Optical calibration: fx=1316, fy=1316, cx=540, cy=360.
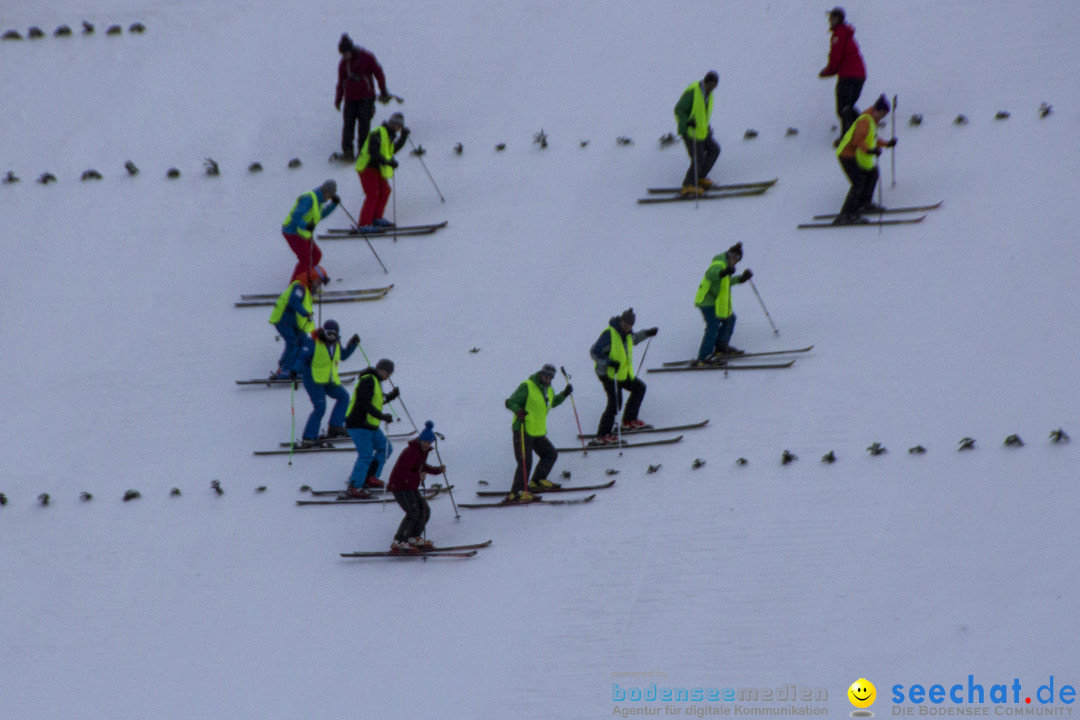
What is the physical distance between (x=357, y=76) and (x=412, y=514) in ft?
21.0

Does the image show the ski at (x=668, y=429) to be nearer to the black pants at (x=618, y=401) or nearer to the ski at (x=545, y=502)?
the black pants at (x=618, y=401)

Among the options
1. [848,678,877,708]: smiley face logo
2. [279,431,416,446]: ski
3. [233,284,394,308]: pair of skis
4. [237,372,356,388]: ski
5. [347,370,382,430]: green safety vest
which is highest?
[233,284,394,308]: pair of skis

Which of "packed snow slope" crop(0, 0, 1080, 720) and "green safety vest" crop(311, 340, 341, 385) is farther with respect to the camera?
"green safety vest" crop(311, 340, 341, 385)

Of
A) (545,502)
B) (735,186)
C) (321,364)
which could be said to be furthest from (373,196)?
(545,502)

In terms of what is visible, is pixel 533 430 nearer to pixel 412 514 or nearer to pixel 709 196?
pixel 412 514

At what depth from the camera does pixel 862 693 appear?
28.3ft

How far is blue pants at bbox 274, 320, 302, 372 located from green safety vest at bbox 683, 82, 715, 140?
459 cm

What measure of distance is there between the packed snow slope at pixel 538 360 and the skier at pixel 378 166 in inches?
14.7

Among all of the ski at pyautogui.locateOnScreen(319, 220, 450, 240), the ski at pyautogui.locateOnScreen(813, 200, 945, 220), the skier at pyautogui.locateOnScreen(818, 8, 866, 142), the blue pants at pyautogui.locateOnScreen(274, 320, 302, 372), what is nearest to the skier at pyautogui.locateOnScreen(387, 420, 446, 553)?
the blue pants at pyautogui.locateOnScreen(274, 320, 302, 372)

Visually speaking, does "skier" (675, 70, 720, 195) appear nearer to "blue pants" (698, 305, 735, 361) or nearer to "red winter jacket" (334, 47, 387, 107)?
"blue pants" (698, 305, 735, 361)

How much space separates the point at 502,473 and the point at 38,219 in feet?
23.4

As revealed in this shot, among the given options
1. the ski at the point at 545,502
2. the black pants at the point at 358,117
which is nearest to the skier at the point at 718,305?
the ski at the point at 545,502

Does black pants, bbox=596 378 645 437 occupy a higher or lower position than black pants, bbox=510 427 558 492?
higher

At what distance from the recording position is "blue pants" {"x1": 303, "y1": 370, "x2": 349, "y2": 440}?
11.7 m
